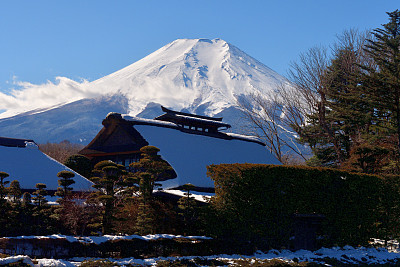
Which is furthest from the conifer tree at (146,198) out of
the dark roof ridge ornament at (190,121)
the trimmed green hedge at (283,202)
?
the dark roof ridge ornament at (190,121)

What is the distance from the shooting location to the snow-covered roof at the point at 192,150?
27062mm

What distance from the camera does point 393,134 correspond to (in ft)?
111

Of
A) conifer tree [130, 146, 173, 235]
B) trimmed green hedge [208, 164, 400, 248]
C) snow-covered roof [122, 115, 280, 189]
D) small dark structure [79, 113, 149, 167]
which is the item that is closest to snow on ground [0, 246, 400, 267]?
trimmed green hedge [208, 164, 400, 248]

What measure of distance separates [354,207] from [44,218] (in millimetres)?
14556

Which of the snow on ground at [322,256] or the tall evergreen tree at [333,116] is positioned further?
the tall evergreen tree at [333,116]

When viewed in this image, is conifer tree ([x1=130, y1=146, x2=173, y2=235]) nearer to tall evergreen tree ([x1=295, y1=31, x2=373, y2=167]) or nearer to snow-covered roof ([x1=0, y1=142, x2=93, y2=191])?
snow-covered roof ([x1=0, y1=142, x2=93, y2=191])

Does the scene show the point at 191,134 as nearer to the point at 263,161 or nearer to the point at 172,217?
the point at 263,161

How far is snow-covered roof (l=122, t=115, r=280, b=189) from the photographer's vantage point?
88.8ft

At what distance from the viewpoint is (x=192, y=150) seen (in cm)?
3038

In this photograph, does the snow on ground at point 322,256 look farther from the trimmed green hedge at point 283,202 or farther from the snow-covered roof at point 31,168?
the snow-covered roof at point 31,168

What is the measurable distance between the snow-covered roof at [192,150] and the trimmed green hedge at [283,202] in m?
8.08

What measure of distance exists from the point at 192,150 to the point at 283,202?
41.3 ft

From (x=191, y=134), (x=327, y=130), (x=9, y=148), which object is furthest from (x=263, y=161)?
(x=9, y=148)

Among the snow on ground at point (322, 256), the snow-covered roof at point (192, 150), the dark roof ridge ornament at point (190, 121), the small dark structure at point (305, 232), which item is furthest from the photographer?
the dark roof ridge ornament at point (190, 121)
